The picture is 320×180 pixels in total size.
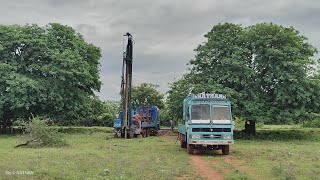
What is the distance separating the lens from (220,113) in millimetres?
23422

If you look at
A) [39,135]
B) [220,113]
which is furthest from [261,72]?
[39,135]

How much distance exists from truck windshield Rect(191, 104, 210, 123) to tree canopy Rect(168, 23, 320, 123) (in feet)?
40.1

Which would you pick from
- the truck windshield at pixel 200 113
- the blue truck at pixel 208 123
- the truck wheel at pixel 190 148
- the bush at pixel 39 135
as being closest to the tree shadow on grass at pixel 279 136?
the blue truck at pixel 208 123

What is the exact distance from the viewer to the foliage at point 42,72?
128 ft

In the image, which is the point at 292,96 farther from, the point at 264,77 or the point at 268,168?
the point at 268,168

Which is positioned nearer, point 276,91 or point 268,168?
point 268,168

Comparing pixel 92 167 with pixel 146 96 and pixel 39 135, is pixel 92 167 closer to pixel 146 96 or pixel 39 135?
pixel 39 135

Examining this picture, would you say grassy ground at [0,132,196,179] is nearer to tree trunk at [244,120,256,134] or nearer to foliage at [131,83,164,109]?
tree trunk at [244,120,256,134]

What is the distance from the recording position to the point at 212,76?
3797 centimetres

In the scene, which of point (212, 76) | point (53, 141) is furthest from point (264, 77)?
point (53, 141)

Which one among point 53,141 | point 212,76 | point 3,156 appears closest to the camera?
point 3,156

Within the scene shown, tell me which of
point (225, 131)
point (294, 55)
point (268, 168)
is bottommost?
point (268, 168)

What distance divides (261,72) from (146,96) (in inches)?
1508

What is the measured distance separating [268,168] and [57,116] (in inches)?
1195
